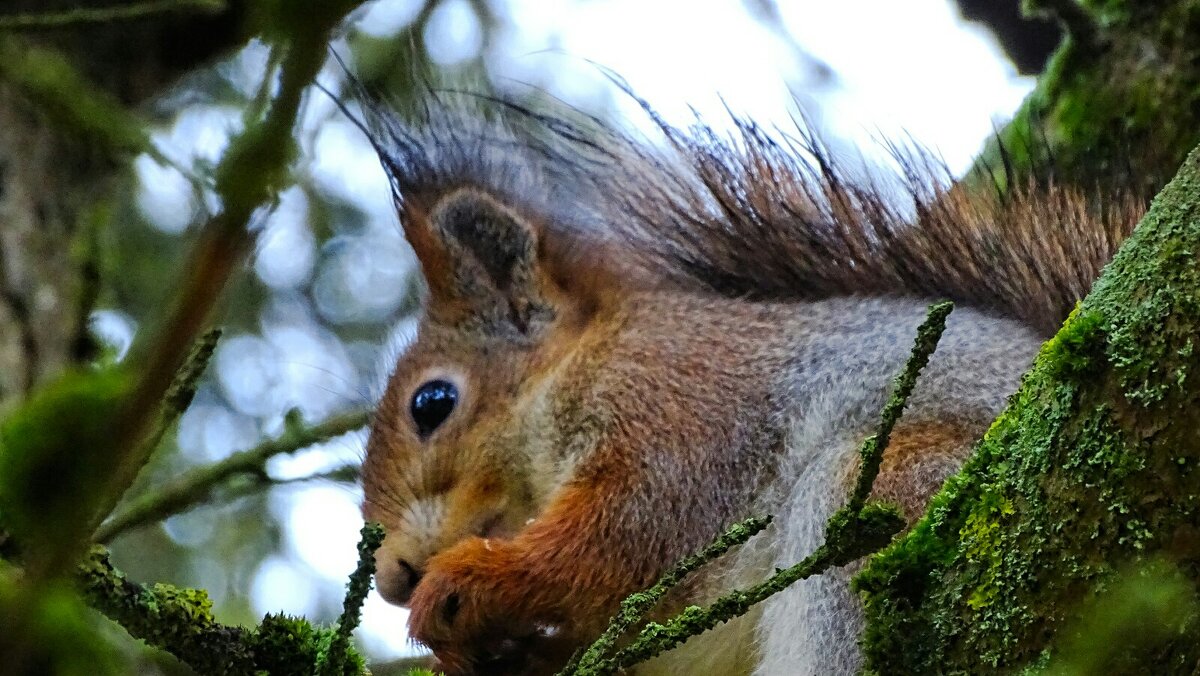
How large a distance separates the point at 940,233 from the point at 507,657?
124 cm

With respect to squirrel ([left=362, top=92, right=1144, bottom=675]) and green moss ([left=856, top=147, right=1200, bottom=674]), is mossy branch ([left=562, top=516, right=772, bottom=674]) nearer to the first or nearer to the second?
green moss ([left=856, top=147, right=1200, bottom=674])

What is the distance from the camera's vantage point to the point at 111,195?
2.99 m

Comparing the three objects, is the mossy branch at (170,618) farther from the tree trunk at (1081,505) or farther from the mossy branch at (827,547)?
the tree trunk at (1081,505)

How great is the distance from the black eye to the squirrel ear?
18 cm

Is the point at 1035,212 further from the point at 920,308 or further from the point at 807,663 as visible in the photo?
the point at 807,663

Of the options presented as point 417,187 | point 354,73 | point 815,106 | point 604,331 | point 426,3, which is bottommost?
point 604,331

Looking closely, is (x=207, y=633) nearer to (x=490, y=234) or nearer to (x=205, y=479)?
(x=205, y=479)

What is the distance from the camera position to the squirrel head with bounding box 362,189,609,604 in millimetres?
2479

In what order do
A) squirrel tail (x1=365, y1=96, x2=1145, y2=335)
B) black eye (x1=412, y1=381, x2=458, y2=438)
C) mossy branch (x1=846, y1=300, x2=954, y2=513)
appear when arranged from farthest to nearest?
black eye (x1=412, y1=381, x2=458, y2=438) → squirrel tail (x1=365, y1=96, x2=1145, y2=335) → mossy branch (x1=846, y1=300, x2=954, y2=513)

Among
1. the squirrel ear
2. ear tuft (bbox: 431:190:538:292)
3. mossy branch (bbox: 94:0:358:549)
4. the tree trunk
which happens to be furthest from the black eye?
mossy branch (bbox: 94:0:358:549)

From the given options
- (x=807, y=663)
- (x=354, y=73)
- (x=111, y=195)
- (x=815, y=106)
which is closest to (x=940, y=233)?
(x=815, y=106)

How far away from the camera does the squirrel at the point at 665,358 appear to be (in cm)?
219

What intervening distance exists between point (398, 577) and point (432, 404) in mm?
427

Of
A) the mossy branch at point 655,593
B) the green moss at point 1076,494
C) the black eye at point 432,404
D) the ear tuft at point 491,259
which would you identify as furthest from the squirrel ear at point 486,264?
the green moss at point 1076,494
